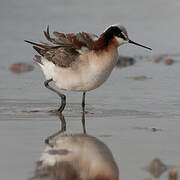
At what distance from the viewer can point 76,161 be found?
25.2 feet

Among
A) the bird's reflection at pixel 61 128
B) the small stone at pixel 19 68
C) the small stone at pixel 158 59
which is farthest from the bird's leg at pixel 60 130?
the small stone at pixel 158 59

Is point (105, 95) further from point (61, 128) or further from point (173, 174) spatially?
point (173, 174)

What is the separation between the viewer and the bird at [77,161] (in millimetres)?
7156

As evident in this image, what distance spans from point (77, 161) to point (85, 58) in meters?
2.99

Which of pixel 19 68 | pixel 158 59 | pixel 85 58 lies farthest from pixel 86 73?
pixel 158 59

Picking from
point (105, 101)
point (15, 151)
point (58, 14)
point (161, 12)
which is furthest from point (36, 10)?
point (15, 151)

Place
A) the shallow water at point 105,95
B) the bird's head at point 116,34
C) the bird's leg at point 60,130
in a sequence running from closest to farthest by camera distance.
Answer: the shallow water at point 105,95 < the bird's leg at point 60,130 < the bird's head at point 116,34

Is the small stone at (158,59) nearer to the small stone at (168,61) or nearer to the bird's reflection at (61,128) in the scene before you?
the small stone at (168,61)

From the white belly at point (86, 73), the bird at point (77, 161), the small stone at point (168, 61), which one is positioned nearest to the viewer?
the bird at point (77, 161)

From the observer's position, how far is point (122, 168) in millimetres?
7379

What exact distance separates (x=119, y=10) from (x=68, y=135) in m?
12.1

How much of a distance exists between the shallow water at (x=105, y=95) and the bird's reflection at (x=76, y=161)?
0.12 m

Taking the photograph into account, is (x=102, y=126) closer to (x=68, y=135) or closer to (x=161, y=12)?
(x=68, y=135)

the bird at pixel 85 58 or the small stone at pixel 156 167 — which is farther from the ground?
the bird at pixel 85 58
